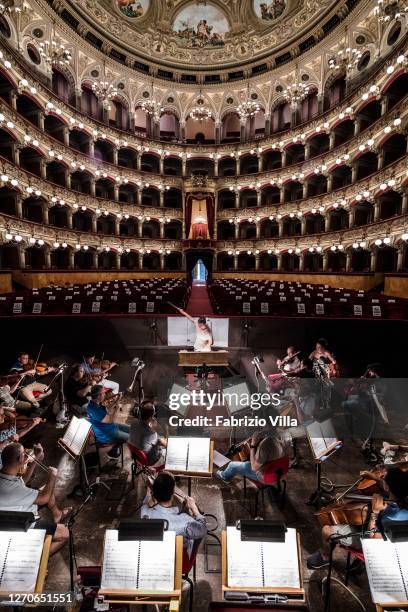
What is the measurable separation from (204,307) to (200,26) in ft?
90.5

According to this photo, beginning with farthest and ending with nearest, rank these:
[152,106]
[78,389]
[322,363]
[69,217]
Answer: [152,106], [69,217], [322,363], [78,389]

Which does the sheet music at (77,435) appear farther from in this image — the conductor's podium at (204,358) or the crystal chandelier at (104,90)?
the crystal chandelier at (104,90)

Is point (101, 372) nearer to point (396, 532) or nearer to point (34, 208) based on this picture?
point (396, 532)

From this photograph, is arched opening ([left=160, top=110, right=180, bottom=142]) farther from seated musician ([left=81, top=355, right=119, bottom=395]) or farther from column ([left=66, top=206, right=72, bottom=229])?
seated musician ([left=81, top=355, right=119, bottom=395])

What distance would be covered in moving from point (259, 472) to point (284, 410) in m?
1.89

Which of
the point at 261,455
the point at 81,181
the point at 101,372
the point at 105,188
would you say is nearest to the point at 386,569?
the point at 261,455

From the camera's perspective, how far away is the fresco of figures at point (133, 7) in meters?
25.2

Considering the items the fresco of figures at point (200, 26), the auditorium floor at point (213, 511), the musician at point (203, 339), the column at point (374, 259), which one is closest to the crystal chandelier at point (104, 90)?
the fresco of figures at point (200, 26)

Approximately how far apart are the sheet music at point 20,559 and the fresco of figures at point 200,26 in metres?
37.1

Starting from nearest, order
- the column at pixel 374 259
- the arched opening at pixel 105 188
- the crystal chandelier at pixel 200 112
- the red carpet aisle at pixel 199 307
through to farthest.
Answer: the red carpet aisle at pixel 199 307
the column at pixel 374 259
the arched opening at pixel 105 188
the crystal chandelier at pixel 200 112

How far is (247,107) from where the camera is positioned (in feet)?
99.9

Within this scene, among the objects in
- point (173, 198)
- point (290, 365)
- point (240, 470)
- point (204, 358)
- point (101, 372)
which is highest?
point (173, 198)

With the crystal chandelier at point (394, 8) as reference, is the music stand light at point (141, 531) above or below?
below

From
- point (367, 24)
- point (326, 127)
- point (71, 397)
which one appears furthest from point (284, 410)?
point (367, 24)
